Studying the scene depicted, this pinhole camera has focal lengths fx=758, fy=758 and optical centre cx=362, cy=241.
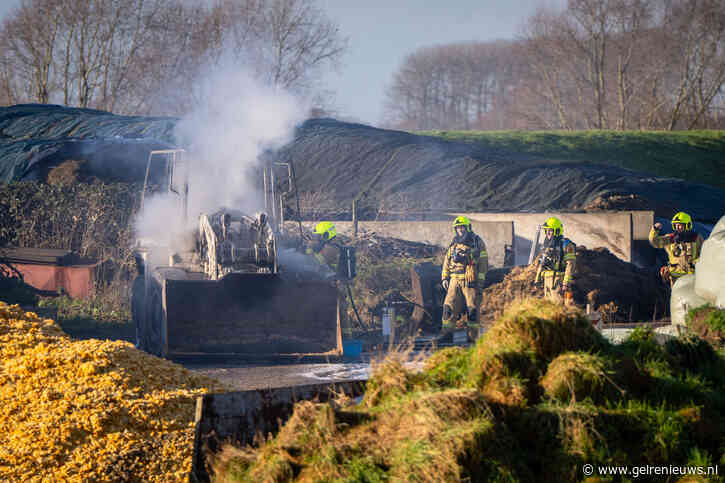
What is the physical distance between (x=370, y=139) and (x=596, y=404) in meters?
20.2

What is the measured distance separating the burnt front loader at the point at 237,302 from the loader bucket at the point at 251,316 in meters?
0.01

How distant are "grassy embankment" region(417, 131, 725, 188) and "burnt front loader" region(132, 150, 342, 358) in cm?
2330

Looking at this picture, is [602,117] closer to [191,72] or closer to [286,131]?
[191,72]

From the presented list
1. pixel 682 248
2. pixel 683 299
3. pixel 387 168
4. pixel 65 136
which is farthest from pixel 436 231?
pixel 65 136

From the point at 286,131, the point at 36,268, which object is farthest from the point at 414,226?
the point at 36,268

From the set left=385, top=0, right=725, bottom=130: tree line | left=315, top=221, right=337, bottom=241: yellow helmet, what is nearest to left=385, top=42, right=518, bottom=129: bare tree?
left=385, top=0, right=725, bottom=130: tree line

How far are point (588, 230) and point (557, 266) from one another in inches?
208

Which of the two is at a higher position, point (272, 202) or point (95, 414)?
point (272, 202)

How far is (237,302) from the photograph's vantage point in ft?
33.4

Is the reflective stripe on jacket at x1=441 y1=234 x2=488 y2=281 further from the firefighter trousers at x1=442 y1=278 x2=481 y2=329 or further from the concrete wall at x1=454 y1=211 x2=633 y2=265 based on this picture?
the concrete wall at x1=454 y1=211 x2=633 y2=265

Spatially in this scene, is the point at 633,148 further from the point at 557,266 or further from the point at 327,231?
the point at 557,266

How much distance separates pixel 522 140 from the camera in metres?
36.4

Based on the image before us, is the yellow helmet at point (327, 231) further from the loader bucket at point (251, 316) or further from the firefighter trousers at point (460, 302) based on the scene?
the loader bucket at point (251, 316)

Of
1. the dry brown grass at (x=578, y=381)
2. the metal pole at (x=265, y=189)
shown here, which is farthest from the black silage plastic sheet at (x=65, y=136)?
the dry brown grass at (x=578, y=381)
